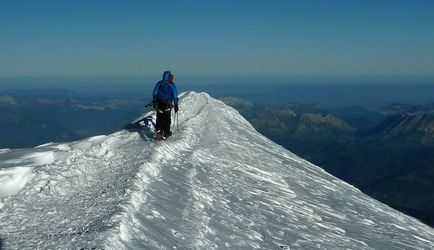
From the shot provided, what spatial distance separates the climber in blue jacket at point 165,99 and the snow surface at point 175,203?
0.71 meters

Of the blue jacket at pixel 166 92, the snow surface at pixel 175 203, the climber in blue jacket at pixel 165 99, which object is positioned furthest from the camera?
the blue jacket at pixel 166 92

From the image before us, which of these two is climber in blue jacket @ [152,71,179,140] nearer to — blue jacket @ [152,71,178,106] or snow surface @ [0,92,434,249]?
blue jacket @ [152,71,178,106]

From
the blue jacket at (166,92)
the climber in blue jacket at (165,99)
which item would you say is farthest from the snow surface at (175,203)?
the blue jacket at (166,92)

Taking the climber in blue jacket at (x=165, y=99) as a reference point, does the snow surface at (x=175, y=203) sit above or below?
below

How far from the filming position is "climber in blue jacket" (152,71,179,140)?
21438 mm

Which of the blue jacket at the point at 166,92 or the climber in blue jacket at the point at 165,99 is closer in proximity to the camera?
the climber in blue jacket at the point at 165,99

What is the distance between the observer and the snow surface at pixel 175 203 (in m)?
10.5

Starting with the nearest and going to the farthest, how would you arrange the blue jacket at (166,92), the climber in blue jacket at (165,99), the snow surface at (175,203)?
the snow surface at (175,203)
the climber in blue jacket at (165,99)
the blue jacket at (166,92)

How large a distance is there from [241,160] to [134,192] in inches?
376

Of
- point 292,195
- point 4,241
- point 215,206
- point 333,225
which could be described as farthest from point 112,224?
point 292,195

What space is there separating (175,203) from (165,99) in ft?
29.5

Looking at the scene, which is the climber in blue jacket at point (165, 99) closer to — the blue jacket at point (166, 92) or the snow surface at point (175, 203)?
the blue jacket at point (166, 92)

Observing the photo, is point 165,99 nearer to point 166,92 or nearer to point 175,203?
point 166,92

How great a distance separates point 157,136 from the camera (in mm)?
20828
